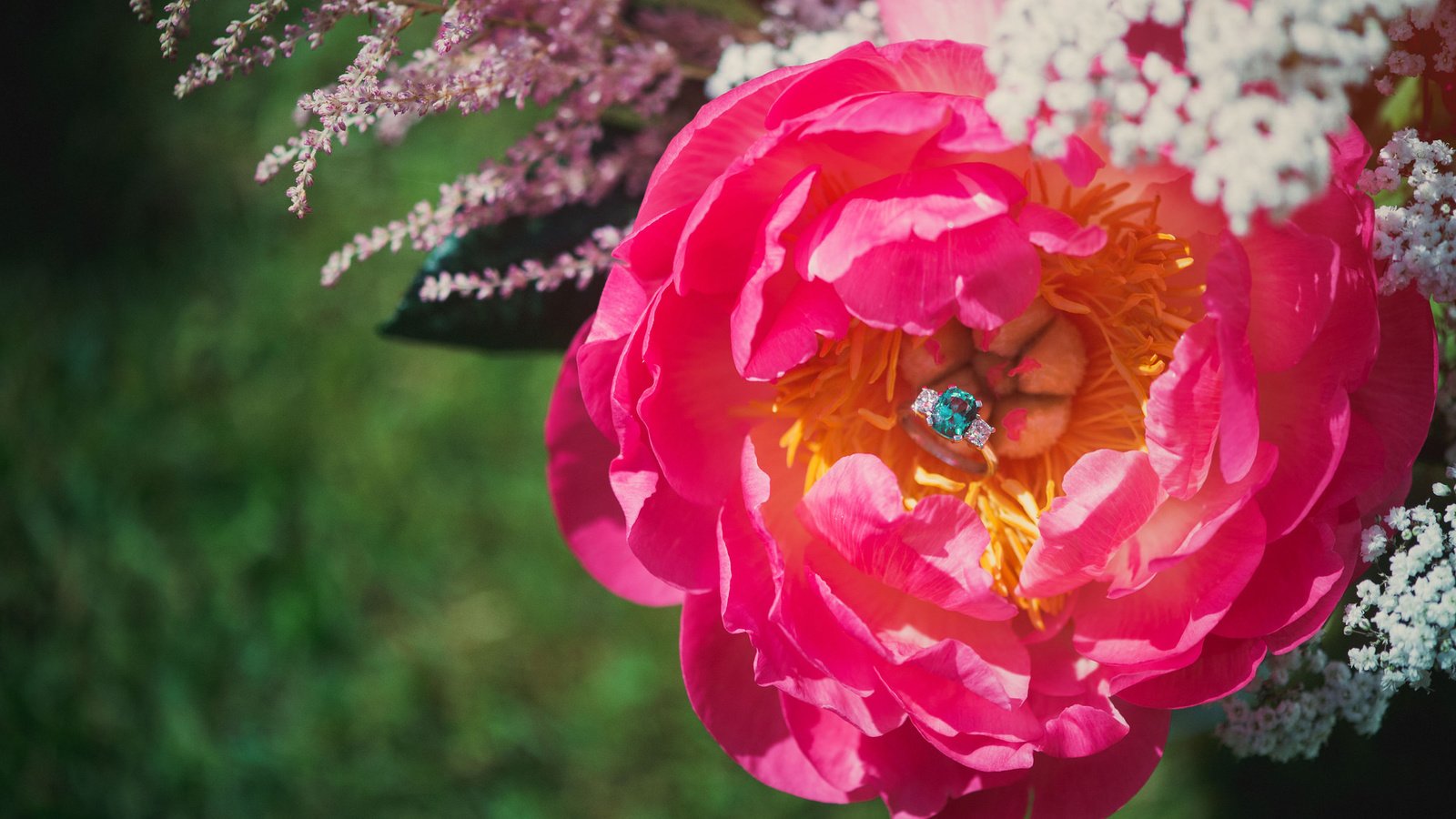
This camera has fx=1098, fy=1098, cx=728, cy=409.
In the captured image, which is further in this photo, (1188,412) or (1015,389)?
(1015,389)

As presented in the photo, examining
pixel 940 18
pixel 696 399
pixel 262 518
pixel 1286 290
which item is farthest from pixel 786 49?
pixel 262 518

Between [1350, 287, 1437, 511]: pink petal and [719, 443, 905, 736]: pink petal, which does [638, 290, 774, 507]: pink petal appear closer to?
[719, 443, 905, 736]: pink petal

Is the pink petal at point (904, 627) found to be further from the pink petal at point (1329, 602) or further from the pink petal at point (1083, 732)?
the pink petal at point (1329, 602)

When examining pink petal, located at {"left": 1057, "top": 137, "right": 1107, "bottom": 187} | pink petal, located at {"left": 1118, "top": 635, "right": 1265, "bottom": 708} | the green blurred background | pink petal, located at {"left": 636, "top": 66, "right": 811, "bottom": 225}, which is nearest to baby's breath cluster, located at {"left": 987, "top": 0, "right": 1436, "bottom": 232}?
pink petal, located at {"left": 1057, "top": 137, "right": 1107, "bottom": 187}

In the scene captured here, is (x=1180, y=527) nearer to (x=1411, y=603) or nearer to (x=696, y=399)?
(x=1411, y=603)

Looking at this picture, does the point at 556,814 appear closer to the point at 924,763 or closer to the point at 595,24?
the point at 924,763

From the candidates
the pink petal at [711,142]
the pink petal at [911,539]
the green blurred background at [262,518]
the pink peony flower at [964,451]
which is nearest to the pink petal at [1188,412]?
the pink peony flower at [964,451]
